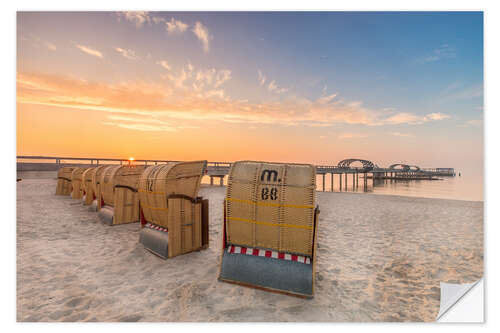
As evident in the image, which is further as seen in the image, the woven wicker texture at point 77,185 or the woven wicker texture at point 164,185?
the woven wicker texture at point 77,185

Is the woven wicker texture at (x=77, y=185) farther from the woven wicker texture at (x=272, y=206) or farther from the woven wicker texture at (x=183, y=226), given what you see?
the woven wicker texture at (x=272, y=206)

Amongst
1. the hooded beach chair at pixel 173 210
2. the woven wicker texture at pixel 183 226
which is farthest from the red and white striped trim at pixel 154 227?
the woven wicker texture at pixel 183 226

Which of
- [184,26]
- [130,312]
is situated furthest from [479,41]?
[130,312]

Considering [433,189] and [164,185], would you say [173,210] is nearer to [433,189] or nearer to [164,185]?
[164,185]

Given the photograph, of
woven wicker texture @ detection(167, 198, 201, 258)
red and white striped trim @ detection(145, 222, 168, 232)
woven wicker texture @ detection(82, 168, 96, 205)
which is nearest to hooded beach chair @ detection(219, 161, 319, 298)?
woven wicker texture @ detection(167, 198, 201, 258)

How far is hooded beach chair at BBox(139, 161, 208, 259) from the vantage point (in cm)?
554

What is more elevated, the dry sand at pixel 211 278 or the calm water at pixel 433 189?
the dry sand at pixel 211 278

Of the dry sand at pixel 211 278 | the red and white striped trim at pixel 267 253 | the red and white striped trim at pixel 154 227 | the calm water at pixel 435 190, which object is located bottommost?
the calm water at pixel 435 190

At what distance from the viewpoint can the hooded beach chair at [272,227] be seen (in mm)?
3791

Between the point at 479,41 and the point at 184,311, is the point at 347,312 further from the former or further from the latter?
the point at 479,41

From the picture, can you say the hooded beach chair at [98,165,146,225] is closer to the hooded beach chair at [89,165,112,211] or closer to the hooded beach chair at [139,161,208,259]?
the hooded beach chair at [89,165,112,211]

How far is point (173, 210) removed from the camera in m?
5.48

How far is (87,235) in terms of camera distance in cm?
747

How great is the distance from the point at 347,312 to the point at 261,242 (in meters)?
1.73
